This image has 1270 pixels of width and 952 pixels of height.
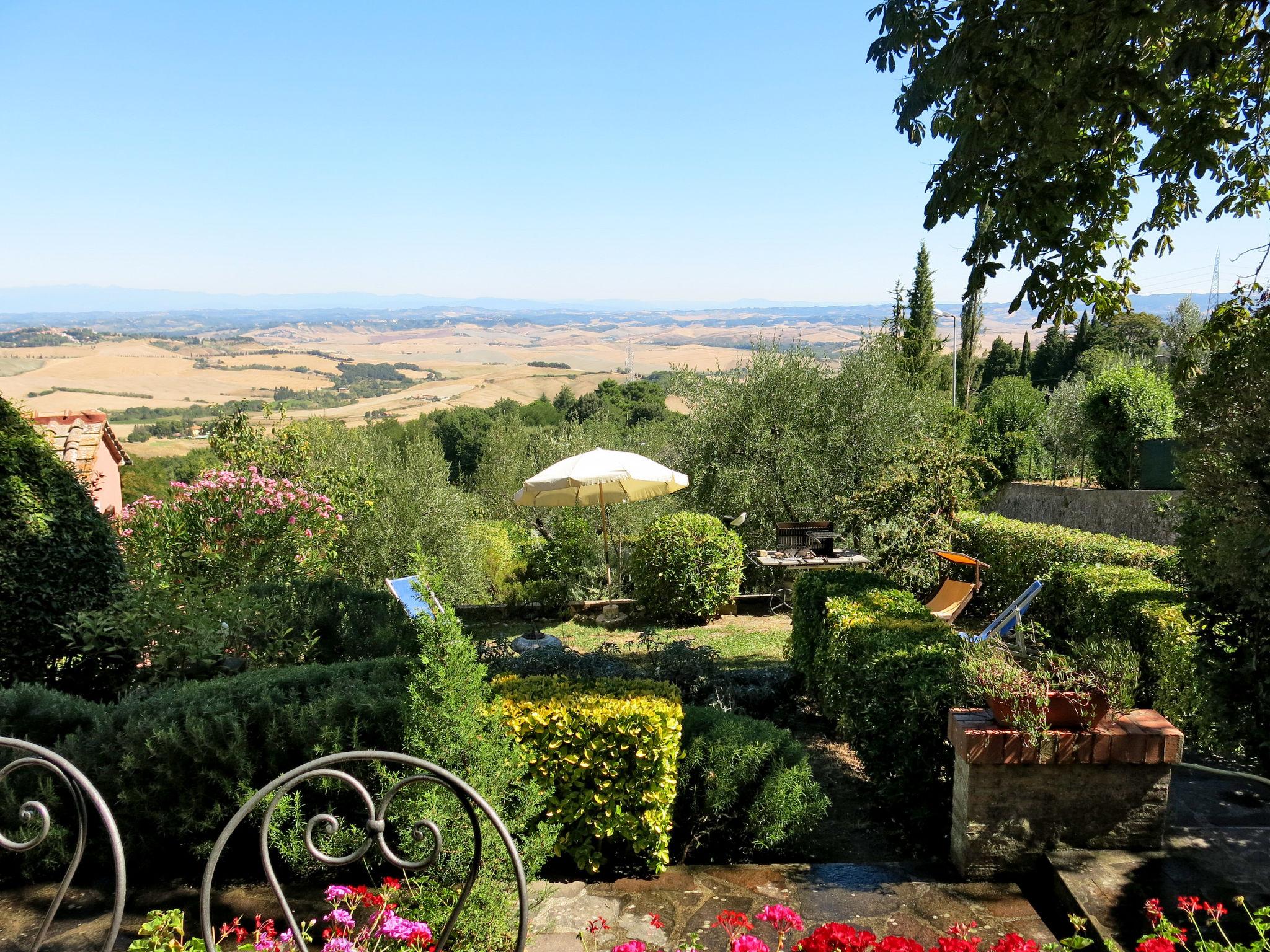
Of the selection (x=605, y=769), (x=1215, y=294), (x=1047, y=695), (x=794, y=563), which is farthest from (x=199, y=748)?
(x=1215, y=294)

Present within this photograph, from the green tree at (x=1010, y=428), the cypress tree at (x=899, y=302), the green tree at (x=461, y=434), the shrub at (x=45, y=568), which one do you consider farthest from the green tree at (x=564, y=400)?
the shrub at (x=45, y=568)

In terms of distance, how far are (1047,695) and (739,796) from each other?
1.51 metres

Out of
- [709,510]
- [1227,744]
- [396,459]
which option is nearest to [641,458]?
[709,510]

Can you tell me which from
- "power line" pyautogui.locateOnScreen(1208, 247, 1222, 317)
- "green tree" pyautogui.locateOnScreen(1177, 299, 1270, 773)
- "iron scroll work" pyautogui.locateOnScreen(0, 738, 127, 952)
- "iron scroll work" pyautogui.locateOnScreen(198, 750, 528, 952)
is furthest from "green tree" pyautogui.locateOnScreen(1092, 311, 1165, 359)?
"iron scroll work" pyautogui.locateOnScreen(0, 738, 127, 952)

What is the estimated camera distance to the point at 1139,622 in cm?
587

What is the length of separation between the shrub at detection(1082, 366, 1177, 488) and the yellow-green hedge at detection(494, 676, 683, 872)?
58.2 feet

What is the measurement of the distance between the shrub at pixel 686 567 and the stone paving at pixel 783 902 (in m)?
6.72

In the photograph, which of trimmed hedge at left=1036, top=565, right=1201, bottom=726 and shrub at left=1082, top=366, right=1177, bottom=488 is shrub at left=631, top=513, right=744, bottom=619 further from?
shrub at left=1082, top=366, right=1177, bottom=488

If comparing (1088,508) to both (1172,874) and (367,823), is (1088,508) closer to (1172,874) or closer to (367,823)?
(1172,874)

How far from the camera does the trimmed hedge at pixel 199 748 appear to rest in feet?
11.4

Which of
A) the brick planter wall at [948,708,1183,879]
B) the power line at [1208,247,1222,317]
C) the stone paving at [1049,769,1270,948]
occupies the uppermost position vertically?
the power line at [1208,247,1222,317]

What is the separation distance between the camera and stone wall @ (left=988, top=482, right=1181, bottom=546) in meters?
14.4

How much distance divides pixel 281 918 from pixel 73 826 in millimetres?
1192

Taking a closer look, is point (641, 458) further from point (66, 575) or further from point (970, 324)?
point (970, 324)
